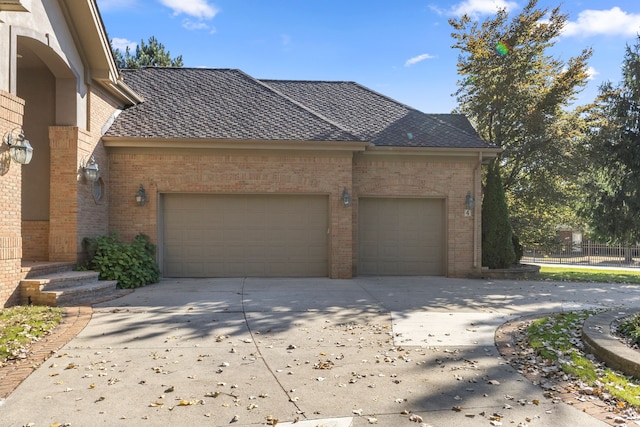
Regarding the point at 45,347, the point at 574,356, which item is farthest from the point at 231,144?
the point at 574,356

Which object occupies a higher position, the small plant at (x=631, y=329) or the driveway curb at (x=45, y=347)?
the small plant at (x=631, y=329)

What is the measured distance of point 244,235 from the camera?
1218 cm

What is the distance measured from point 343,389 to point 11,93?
750 cm

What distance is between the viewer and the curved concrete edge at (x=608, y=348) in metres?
4.71

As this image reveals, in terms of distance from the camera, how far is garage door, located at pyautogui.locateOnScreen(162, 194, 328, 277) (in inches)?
473

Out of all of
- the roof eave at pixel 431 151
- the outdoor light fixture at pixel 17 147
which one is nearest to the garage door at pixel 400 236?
the roof eave at pixel 431 151

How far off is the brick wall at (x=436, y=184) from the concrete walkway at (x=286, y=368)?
4.10m

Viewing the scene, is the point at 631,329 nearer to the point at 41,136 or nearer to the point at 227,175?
the point at 227,175

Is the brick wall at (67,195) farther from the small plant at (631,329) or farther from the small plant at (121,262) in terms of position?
the small plant at (631,329)

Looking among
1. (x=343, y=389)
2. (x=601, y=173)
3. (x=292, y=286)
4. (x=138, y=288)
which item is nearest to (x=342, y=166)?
(x=292, y=286)

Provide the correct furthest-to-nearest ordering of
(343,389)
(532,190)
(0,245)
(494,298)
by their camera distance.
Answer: (532,190), (494,298), (0,245), (343,389)

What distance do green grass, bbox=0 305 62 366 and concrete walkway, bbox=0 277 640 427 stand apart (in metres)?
0.51

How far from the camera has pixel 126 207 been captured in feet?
38.3

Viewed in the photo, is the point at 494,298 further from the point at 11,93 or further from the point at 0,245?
the point at 11,93
